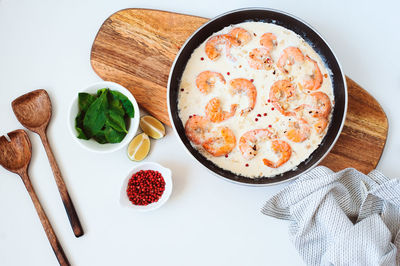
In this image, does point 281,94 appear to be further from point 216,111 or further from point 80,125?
point 80,125

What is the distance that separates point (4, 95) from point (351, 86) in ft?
6.54

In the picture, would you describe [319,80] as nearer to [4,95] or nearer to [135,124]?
[135,124]

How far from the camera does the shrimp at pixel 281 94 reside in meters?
1.97

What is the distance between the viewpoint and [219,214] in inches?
80.2

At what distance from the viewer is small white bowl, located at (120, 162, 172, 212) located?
1.94 m

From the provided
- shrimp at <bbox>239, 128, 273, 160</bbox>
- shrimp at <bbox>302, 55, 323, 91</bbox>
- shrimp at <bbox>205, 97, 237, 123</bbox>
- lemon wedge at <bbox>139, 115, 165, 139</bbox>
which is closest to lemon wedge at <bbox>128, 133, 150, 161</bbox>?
lemon wedge at <bbox>139, 115, 165, 139</bbox>

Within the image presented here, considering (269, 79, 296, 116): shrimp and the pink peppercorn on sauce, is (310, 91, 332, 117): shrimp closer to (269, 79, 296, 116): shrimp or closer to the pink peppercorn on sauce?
(269, 79, 296, 116): shrimp

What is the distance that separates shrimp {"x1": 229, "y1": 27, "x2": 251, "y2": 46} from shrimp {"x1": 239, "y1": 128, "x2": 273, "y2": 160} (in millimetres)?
505

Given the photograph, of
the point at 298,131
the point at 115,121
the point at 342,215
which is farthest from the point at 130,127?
the point at 342,215

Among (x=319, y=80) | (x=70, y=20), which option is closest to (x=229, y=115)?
(x=319, y=80)

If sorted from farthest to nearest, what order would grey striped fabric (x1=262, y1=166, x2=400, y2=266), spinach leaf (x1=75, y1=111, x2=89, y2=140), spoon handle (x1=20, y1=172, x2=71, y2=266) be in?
spoon handle (x1=20, y1=172, x2=71, y2=266) < spinach leaf (x1=75, y1=111, x2=89, y2=140) < grey striped fabric (x1=262, y1=166, x2=400, y2=266)

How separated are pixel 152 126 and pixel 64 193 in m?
0.62

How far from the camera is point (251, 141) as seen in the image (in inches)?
76.2

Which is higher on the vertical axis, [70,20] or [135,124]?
[70,20]
